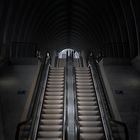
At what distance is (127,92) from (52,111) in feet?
12.9

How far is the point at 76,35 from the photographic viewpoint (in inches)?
1916

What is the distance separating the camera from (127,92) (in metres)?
14.6

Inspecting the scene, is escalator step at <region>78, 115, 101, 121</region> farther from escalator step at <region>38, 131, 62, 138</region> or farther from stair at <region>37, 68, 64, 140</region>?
escalator step at <region>38, 131, 62, 138</region>

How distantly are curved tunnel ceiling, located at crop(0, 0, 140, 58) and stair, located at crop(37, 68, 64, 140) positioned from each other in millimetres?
6179

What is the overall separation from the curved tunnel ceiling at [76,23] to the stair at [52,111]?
618 centimetres

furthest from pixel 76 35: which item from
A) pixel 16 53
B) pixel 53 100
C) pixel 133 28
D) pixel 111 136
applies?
pixel 111 136

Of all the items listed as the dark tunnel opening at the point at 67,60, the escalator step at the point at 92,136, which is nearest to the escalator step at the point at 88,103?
the dark tunnel opening at the point at 67,60

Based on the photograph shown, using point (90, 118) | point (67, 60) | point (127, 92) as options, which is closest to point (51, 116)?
point (90, 118)

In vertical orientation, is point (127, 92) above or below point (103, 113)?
above

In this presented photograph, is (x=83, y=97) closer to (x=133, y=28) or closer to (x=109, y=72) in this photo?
(x=109, y=72)

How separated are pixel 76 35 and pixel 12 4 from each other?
27959mm

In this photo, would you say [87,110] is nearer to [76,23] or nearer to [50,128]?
[50,128]

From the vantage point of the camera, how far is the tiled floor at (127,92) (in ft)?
37.8

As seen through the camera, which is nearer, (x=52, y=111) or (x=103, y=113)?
(x=103, y=113)
